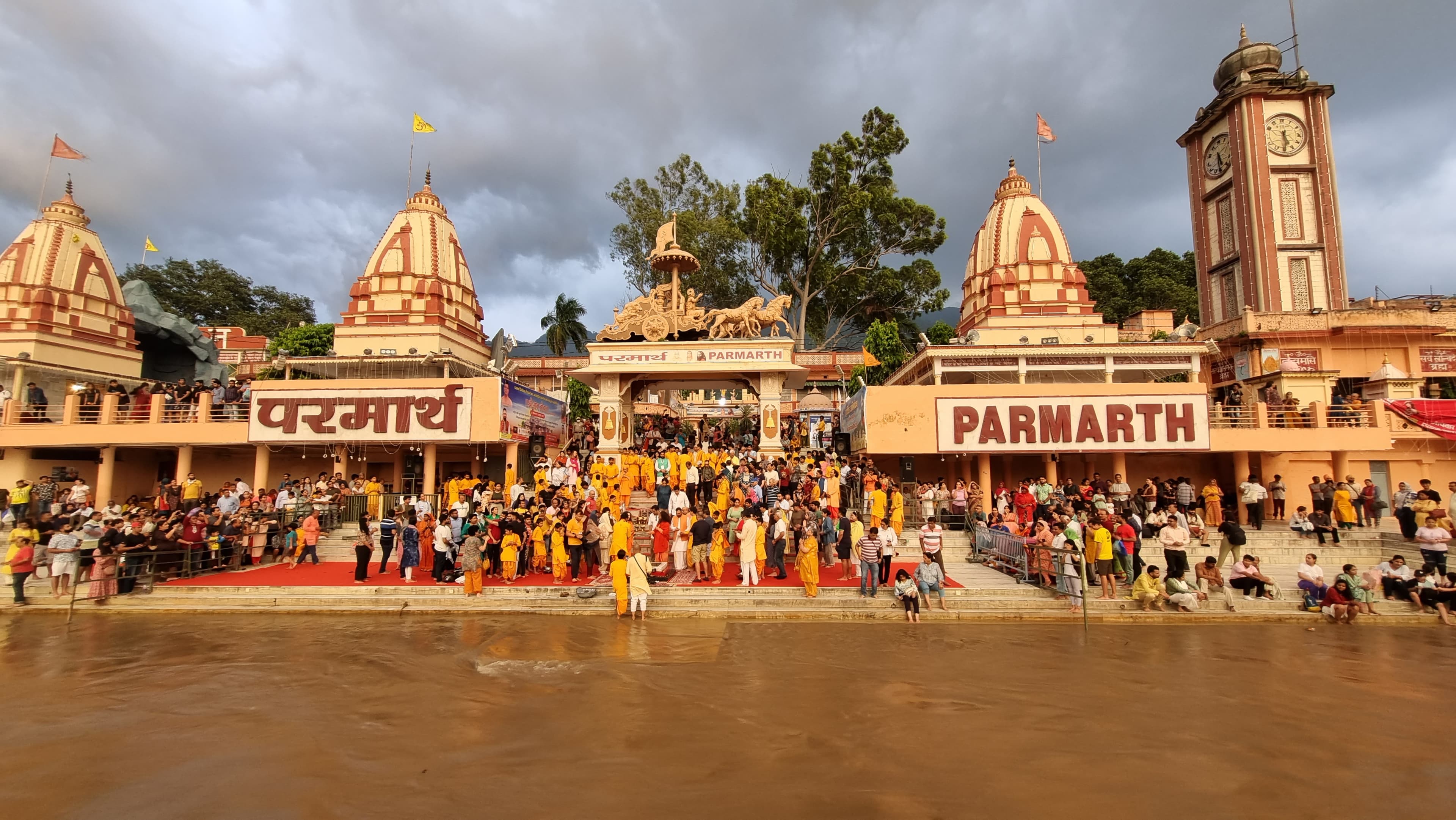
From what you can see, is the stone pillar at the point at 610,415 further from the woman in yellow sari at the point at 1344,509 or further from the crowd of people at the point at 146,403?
the woman in yellow sari at the point at 1344,509

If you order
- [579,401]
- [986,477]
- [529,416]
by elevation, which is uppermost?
[579,401]

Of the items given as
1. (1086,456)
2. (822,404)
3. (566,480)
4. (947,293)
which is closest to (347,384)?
(566,480)

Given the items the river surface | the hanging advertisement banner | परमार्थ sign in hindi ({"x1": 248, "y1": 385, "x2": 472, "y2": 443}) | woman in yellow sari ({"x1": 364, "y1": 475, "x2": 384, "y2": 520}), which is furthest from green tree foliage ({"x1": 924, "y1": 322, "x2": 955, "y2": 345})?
woman in yellow sari ({"x1": 364, "y1": 475, "x2": 384, "y2": 520})

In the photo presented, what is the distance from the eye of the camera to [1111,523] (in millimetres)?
12148

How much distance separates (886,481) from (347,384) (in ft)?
52.2

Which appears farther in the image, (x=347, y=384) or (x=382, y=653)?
(x=347, y=384)

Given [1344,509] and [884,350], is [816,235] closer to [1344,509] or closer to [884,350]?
[884,350]

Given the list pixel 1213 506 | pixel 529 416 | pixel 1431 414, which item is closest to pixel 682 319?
pixel 529 416

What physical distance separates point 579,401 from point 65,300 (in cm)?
2003

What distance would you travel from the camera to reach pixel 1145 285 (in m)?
46.2

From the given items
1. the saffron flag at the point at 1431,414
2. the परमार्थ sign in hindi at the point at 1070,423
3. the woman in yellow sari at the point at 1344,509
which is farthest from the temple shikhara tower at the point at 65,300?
the saffron flag at the point at 1431,414

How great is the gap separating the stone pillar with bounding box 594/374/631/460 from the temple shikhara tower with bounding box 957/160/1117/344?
12.3 meters

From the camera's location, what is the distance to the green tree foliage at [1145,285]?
44.6m

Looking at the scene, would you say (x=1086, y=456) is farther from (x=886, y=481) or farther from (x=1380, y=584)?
(x=1380, y=584)
